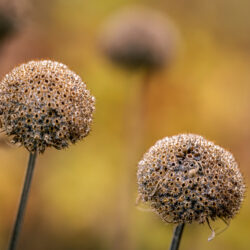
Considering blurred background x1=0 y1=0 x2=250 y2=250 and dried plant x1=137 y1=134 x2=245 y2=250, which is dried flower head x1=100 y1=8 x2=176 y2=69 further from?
dried plant x1=137 y1=134 x2=245 y2=250

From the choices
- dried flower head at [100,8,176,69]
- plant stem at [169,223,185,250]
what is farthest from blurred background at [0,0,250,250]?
plant stem at [169,223,185,250]

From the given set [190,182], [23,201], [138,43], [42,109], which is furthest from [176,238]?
[138,43]

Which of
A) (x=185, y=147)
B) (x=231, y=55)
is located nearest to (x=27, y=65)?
(x=185, y=147)

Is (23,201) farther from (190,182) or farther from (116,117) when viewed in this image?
(116,117)

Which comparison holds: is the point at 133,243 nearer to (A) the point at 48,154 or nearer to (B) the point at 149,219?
(B) the point at 149,219

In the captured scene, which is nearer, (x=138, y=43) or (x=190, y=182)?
(x=190, y=182)

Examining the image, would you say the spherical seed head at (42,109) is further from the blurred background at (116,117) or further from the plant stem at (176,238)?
the plant stem at (176,238)

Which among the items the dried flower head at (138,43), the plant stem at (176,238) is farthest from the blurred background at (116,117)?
the plant stem at (176,238)
